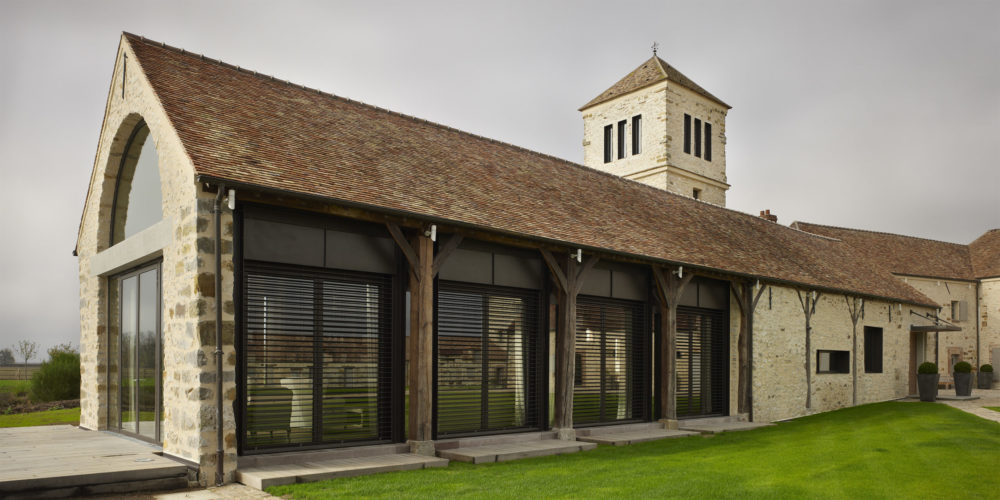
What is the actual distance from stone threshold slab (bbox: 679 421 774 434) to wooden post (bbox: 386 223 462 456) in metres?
6.50

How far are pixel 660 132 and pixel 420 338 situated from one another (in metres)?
19.5

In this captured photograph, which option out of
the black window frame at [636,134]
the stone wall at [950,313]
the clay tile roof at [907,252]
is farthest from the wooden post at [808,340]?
the stone wall at [950,313]

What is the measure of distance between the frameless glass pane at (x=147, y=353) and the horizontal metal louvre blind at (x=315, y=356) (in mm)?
1984

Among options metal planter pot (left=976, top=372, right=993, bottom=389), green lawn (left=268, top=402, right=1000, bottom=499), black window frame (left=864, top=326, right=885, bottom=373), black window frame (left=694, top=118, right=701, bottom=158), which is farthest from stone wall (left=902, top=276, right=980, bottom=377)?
green lawn (left=268, top=402, right=1000, bottom=499)

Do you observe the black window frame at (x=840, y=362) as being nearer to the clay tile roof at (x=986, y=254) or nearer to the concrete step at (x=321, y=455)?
the concrete step at (x=321, y=455)

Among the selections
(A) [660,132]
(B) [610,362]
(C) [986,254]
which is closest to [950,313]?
(C) [986,254]

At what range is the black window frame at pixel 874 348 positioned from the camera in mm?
22172

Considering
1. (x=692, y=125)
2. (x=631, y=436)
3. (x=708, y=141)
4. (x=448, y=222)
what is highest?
(x=692, y=125)

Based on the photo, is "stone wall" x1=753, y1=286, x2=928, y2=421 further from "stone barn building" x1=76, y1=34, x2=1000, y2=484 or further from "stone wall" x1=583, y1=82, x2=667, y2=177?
"stone wall" x1=583, y1=82, x2=667, y2=177

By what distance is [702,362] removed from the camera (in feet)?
51.8

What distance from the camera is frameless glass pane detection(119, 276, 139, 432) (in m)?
10.8

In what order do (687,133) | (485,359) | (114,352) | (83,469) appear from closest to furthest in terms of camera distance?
1. (83,469)
2. (485,359)
3. (114,352)
4. (687,133)

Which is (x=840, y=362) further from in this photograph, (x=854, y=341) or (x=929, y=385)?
(x=929, y=385)

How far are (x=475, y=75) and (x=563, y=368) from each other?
8.35 m
